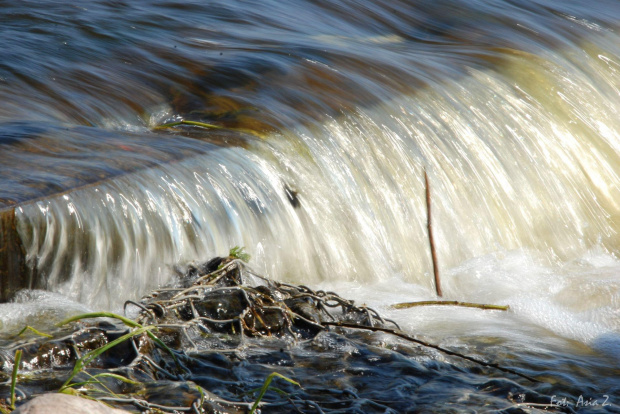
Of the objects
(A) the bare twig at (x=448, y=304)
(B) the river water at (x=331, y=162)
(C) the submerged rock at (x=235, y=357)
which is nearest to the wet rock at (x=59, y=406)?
(C) the submerged rock at (x=235, y=357)

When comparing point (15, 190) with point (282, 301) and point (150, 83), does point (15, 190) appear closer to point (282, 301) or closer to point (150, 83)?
point (282, 301)

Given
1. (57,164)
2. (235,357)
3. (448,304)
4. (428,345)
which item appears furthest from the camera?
(448,304)

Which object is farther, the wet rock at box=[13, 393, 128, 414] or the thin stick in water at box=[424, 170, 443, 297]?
the thin stick in water at box=[424, 170, 443, 297]

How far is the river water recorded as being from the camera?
4.60 metres

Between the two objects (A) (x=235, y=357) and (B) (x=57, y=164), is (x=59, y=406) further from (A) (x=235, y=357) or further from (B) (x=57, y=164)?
(B) (x=57, y=164)

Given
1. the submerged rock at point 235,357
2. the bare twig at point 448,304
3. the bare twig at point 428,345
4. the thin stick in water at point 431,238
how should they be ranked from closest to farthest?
1. the submerged rock at point 235,357
2. the bare twig at point 428,345
3. the bare twig at point 448,304
4. the thin stick in water at point 431,238

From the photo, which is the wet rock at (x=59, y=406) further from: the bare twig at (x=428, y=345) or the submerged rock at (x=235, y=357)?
the bare twig at (x=428, y=345)

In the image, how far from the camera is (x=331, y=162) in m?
6.21

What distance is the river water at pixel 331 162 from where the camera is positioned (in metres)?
4.60

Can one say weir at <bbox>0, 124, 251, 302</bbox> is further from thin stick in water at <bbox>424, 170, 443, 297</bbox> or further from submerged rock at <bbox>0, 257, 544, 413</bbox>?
thin stick in water at <bbox>424, 170, 443, 297</bbox>

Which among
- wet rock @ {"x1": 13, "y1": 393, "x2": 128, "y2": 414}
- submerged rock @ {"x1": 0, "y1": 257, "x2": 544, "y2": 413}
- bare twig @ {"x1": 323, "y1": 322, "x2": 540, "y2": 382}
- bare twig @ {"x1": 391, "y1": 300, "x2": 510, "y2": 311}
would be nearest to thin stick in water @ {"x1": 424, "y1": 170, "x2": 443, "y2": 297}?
bare twig @ {"x1": 391, "y1": 300, "x2": 510, "y2": 311}

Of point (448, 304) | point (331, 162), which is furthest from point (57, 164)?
point (448, 304)

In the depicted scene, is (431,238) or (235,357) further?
(431,238)

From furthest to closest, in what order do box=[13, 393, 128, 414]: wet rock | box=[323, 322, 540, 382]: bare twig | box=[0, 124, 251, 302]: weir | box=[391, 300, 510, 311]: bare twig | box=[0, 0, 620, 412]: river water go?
box=[391, 300, 510, 311]: bare twig < box=[0, 0, 620, 412]: river water < box=[0, 124, 251, 302]: weir < box=[323, 322, 540, 382]: bare twig < box=[13, 393, 128, 414]: wet rock
